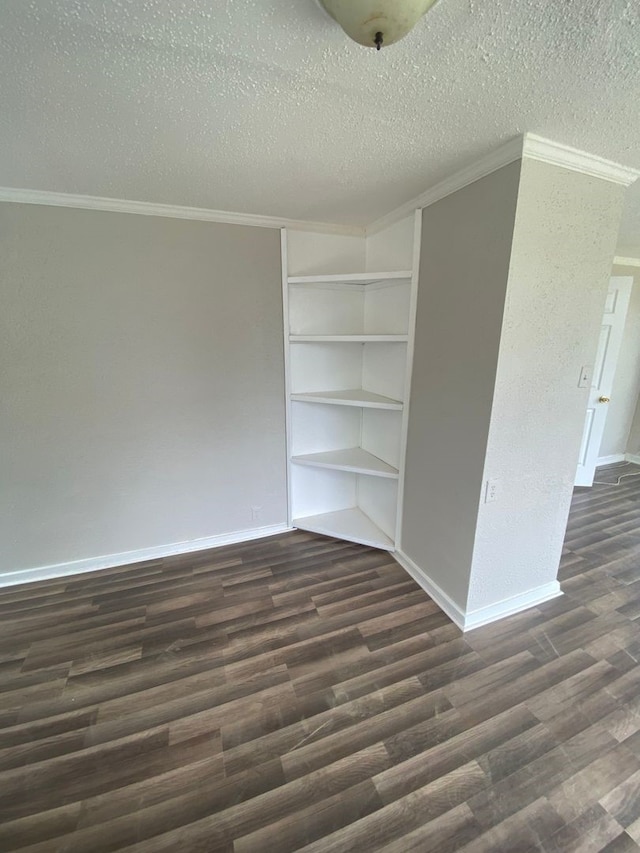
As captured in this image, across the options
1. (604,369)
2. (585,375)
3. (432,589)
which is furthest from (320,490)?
(604,369)

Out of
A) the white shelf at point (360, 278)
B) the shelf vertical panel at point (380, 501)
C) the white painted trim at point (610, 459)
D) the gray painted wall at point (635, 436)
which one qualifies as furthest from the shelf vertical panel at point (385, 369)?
the gray painted wall at point (635, 436)

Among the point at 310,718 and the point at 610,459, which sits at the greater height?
the point at 610,459

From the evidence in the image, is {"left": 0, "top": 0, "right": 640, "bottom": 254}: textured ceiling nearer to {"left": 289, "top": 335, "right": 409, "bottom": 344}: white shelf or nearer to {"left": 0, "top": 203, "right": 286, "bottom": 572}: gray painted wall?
{"left": 0, "top": 203, "right": 286, "bottom": 572}: gray painted wall

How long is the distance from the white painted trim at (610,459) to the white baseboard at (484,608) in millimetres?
2852

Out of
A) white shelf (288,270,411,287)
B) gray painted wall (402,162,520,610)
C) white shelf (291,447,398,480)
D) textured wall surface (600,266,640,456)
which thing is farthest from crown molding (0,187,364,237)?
textured wall surface (600,266,640,456)

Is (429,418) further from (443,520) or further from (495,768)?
(495,768)

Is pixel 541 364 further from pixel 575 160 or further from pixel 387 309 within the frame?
pixel 387 309

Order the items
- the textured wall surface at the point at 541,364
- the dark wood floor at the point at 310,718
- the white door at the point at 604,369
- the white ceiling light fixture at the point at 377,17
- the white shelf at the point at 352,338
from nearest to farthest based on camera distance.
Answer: the white ceiling light fixture at the point at 377,17 < the dark wood floor at the point at 310,718 < the textured wall surface at the point at 541,364 < the white shelf at the point at 352,338 < the white door at the point at 604,369

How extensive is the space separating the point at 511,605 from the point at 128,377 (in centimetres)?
274

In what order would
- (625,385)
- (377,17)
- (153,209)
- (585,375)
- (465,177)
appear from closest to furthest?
(377,17)
(465,177)
(585,375)
(153,209)
(625,385)

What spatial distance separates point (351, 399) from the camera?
241 cm

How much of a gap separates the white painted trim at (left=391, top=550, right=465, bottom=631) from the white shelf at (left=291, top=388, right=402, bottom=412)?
1.07m

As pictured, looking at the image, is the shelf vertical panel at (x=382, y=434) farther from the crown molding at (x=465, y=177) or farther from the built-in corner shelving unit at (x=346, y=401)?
the crown molding at (x=465, y=177)

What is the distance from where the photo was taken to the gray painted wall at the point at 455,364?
1.48 metres
